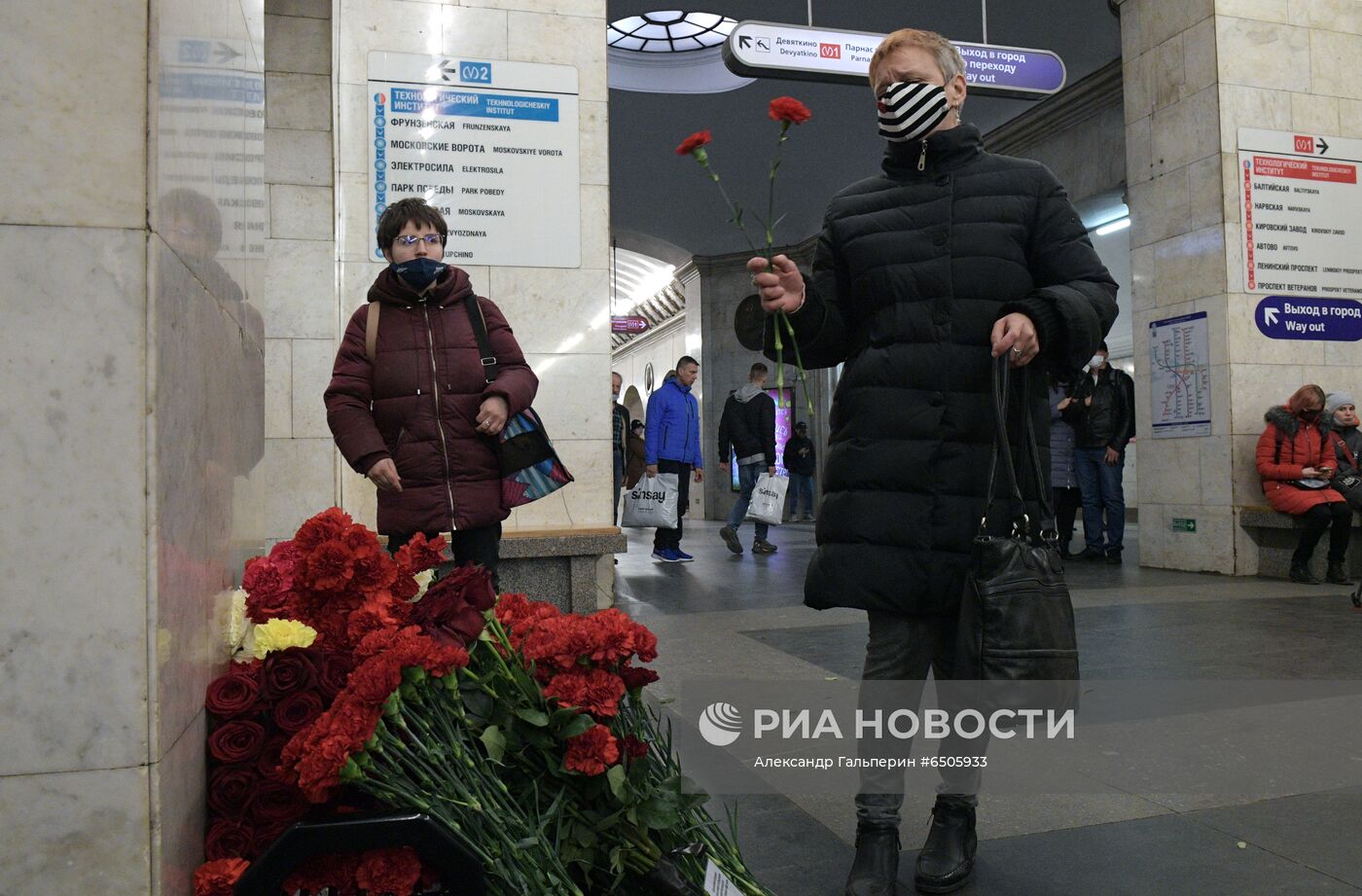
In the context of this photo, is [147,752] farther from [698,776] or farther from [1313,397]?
[1313,397]

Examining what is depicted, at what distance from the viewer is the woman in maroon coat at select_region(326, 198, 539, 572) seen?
3086 millimetres

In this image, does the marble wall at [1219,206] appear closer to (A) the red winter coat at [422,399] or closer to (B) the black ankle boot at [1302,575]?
(B) the black ankle boot at [1302,575]

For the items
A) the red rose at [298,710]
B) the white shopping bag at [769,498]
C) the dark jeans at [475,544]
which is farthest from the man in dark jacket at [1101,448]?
the red rose at [298,710]

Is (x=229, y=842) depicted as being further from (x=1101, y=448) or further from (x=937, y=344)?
(x=1101, y=448)

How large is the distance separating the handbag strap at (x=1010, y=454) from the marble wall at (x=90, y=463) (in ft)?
4.94

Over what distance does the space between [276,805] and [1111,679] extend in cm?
354

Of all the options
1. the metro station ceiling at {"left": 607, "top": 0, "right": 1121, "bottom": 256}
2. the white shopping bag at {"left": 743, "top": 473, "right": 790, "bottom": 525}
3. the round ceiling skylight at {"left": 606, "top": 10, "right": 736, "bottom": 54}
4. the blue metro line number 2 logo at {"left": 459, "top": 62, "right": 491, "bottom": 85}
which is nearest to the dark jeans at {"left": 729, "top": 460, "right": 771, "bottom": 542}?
the white shopping bag at {"left": 743, "top": 473, "right": 790, "bottom": 525}

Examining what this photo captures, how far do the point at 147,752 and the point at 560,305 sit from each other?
4.89 metres

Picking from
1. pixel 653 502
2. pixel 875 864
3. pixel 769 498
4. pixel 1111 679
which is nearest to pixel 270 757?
pixel 875 864

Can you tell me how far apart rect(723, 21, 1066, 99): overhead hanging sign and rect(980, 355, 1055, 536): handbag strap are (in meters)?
6.14

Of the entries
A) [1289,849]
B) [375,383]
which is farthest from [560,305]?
[1289,849]

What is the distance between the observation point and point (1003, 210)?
225 centimetres

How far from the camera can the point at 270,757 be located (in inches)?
54.9

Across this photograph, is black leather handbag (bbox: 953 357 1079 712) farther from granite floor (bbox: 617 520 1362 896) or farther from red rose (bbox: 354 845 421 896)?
red rose (bbox: 354 845 421 896)
